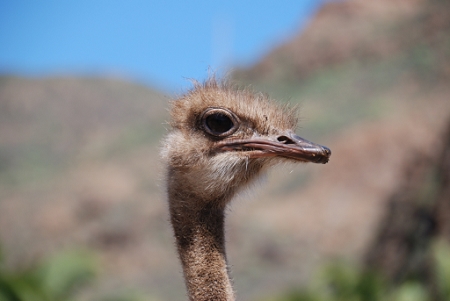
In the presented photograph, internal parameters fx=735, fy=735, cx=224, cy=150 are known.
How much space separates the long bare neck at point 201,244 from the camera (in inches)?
124

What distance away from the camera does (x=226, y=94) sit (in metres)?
3.39

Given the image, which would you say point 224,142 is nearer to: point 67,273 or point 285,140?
point 285,140

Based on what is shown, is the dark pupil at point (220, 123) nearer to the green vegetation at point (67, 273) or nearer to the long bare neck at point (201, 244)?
the long bare neck at point (201, 244)

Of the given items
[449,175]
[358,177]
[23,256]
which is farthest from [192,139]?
[358,177]

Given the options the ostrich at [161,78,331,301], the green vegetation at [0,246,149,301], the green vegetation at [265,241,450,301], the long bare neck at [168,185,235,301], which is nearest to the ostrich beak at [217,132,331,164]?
the ostrich at [161,78,331,301]

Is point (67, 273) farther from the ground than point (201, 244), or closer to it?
farther from the ground

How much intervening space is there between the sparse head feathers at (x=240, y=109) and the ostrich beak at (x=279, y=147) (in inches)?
2.3

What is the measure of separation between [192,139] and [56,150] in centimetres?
3411

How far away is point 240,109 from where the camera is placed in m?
3.33

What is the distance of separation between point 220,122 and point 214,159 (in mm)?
170

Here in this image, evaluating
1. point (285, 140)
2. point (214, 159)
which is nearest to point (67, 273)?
point (214, 159)

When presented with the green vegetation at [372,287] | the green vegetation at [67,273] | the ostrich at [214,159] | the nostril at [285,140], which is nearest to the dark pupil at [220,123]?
the ostrich at [214,159]

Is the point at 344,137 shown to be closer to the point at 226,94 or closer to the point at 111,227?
the point at 111,227

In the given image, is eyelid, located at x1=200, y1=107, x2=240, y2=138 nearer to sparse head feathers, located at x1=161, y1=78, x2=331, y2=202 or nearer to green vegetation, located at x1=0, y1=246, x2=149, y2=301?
sparse head feathers, located at x1=161, y1=78, x2=331, y2=202
